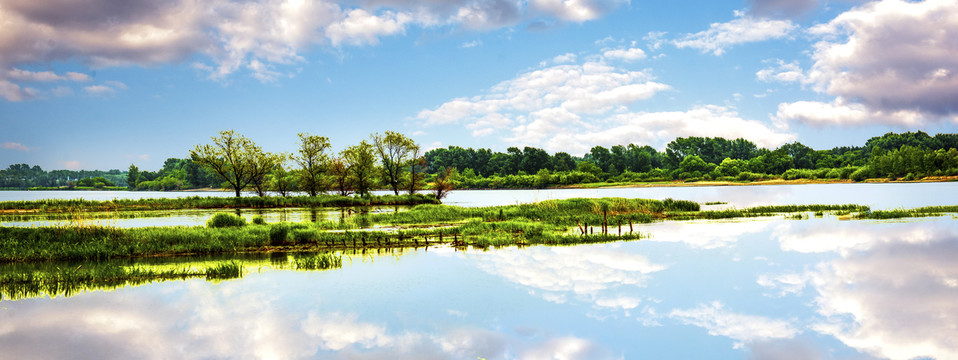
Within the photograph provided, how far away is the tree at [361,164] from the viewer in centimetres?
9506

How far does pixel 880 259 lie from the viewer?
3133 centimetres

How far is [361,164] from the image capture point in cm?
9512

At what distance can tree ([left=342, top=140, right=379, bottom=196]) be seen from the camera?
3743 inches

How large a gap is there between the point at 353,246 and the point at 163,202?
5815cm

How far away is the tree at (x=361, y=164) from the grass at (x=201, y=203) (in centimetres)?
784

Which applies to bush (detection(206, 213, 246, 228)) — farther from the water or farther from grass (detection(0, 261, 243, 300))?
the water

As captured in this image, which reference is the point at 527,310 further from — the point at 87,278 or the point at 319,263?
the point at 87,278

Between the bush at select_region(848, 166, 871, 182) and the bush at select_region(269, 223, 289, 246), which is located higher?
the bush at select_region(848, 166, 871, 182)

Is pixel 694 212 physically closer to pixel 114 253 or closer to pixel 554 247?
pixel 554 247

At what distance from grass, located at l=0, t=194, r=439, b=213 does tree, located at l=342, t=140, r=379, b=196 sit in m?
7.84

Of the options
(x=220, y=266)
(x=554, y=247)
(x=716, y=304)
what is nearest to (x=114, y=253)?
(x=220, y=266)

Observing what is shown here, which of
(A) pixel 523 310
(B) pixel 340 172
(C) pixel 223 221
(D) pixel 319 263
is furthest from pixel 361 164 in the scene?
(A) pixel 523 310

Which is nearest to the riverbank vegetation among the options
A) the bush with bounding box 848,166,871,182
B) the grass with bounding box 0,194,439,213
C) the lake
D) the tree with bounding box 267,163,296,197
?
→ the lake

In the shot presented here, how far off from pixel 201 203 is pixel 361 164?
2591 cm
